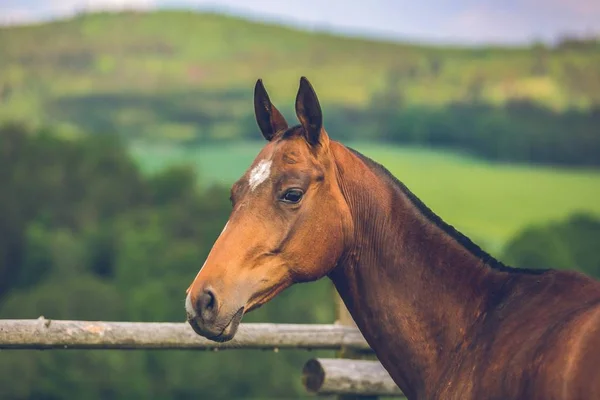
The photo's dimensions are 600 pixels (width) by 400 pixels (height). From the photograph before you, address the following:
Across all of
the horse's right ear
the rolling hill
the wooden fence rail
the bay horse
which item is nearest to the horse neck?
the bay horse

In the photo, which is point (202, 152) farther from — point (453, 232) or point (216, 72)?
point (453, 232)

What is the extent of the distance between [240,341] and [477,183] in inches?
2773

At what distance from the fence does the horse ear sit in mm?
1516

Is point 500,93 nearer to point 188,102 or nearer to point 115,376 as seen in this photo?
point 188,102

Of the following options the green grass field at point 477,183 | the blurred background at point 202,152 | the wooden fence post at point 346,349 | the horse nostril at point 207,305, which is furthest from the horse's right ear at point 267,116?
the green grass field at point 477,183

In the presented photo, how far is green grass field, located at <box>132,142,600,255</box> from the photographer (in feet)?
229

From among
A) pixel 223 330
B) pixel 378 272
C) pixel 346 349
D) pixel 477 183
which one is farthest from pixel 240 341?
pixel 477 183

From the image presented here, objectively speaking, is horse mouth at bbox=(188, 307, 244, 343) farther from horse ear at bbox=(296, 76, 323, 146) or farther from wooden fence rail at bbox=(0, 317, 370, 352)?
wooden fence rail at bbox=(0, 317, 370, 352)

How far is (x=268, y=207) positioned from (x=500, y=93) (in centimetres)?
8081

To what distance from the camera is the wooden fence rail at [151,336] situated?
4892 millimetres

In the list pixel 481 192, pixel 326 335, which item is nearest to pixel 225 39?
pixel 481 192

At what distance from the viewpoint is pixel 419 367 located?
4.03 meters

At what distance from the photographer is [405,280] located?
13.4 ft

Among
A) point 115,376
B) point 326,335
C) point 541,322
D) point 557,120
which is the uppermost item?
point 541,322
